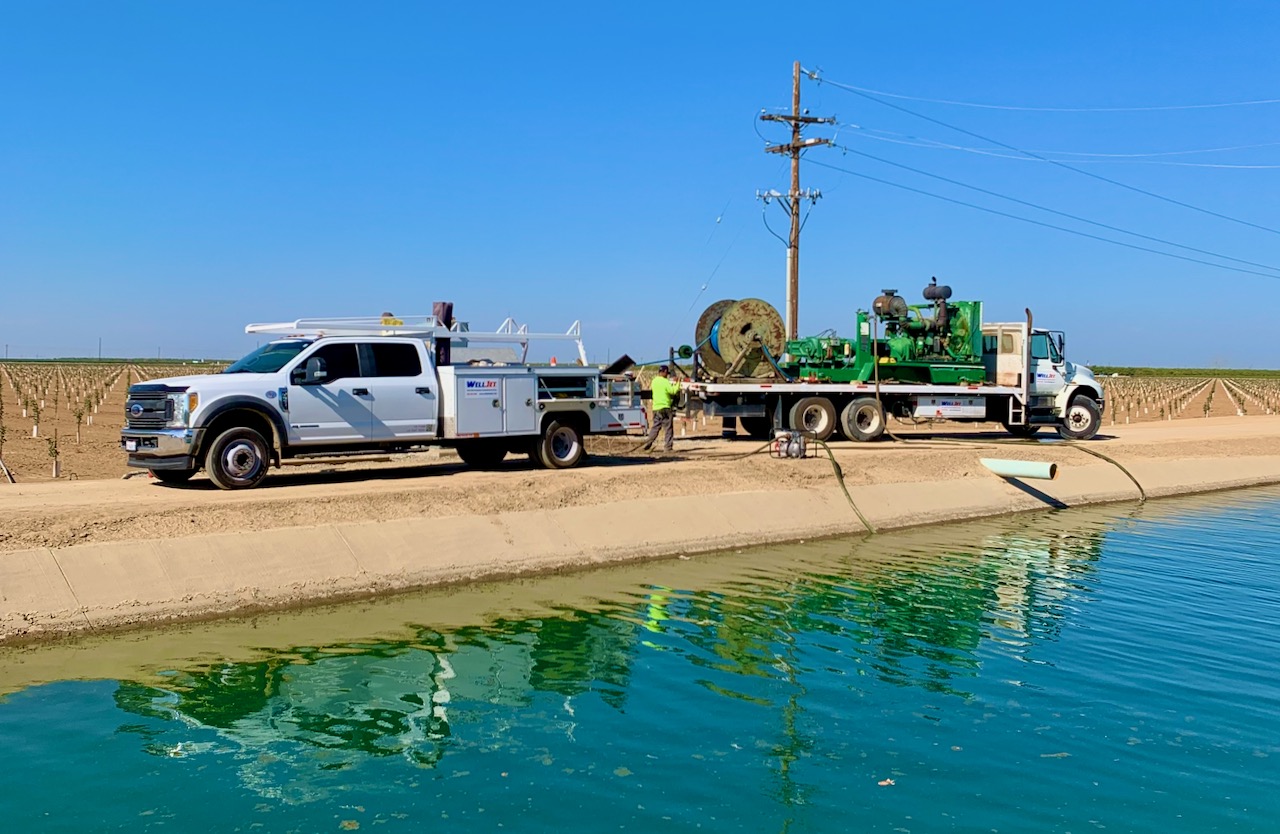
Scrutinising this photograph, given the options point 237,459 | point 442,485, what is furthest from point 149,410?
point 442,485

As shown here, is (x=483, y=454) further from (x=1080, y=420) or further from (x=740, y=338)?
(x=1080, y=420)

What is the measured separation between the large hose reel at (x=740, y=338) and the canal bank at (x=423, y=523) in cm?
390

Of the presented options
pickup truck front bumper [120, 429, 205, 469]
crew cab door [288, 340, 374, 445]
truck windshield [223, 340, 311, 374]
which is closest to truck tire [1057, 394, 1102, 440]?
crew cab door [288, 340, 374, 445]

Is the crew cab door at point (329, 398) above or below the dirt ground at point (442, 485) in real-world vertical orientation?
above

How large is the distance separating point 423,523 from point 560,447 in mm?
5286

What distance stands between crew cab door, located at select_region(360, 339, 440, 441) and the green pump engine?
1062cm

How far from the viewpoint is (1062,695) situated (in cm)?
1000

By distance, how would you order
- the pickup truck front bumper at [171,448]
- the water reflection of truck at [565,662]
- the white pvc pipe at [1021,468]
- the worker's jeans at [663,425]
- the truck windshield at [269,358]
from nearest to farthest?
1. the water reflection of truck at [565,662]
2. the pickup truck front bumper at [171,448]
3. the truck windshield at [269,358]
4. the white pvc pipe at [1021,468]
5. the worker's jeans at [663,425]

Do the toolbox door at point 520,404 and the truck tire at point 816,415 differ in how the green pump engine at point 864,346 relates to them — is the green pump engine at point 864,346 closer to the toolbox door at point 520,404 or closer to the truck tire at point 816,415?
the truck tire at point 816,415

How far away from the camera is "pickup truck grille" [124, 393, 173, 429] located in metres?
15.7

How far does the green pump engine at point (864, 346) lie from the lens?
1080 inches

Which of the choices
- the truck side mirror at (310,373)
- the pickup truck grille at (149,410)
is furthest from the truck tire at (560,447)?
the pickup truck grille at (149,410)

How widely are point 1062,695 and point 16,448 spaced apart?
72.6 feet

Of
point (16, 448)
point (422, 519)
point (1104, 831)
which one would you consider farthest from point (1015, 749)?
point (16, 448)
